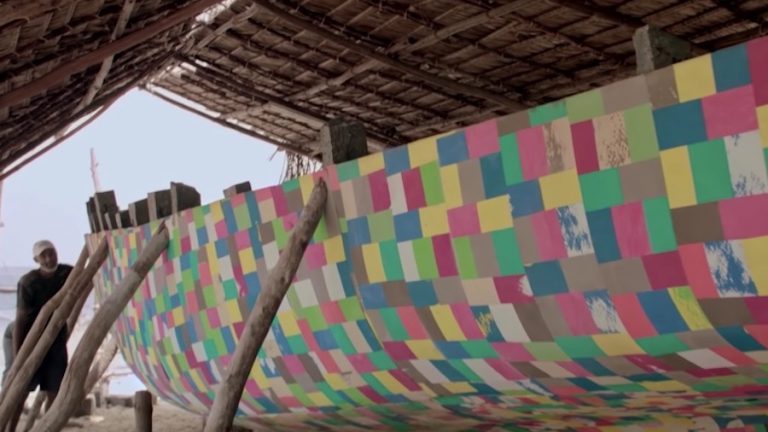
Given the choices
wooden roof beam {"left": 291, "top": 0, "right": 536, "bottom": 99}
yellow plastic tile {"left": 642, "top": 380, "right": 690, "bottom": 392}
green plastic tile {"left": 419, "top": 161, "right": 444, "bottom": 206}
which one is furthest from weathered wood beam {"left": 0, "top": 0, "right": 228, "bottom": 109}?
yellow plastic tile {"left": 642, "top": 380, "right": 690, "bottom": 392}

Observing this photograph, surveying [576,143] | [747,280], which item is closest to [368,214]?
[576,143]

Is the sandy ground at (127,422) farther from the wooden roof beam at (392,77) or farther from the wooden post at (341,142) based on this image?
the wooden post at (341,142)

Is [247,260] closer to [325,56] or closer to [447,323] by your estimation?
[447,323]

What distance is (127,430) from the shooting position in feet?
18.9

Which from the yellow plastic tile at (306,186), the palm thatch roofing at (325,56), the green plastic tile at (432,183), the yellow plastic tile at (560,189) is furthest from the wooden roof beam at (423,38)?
the yellow plastic tile at (560,189)

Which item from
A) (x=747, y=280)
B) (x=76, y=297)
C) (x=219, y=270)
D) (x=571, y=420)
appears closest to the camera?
(x=747, y=280)

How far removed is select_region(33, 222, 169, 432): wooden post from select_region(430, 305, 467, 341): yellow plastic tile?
1430mm

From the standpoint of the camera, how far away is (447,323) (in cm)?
247

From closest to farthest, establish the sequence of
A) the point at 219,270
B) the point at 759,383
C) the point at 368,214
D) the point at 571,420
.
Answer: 1. the point at 759,383
2. the point at 368,214
3. the point at 571,420
4. the point at 219,270

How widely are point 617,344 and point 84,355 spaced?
2.14m

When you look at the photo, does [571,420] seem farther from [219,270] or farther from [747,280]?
[219,270]

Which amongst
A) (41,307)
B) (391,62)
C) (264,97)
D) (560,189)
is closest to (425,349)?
(560,189)

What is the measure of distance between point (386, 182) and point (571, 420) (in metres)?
1.04

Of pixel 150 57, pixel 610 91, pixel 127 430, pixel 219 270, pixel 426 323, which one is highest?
pixel 150 57
